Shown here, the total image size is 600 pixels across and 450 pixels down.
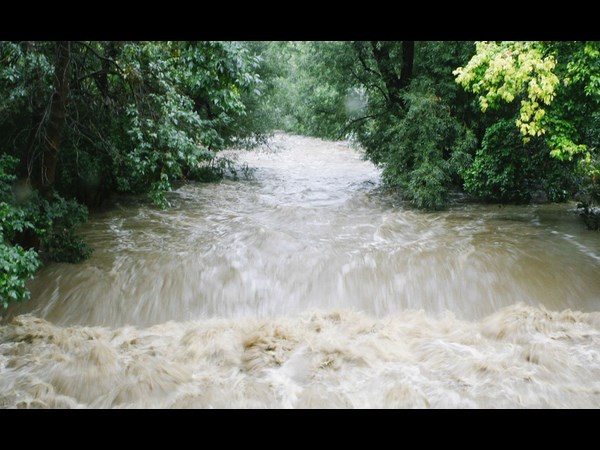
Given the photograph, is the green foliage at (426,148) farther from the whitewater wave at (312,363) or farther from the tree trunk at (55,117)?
the tree trunk at (55,117)

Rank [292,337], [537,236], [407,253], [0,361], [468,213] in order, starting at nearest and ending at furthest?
[0,361]
[292,337]
[407,253]
[537,236]
[468,213]

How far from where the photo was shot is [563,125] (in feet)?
27.6

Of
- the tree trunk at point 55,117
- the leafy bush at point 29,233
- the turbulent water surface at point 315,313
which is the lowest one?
the turbulent water surface at point 315,313

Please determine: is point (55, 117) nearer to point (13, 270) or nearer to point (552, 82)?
point (13, 270)

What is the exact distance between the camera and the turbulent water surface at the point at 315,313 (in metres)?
5.05

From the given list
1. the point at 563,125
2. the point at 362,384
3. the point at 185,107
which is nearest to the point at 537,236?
the point at 563,125

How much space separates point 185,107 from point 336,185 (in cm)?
791

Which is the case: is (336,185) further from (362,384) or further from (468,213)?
(362,384)

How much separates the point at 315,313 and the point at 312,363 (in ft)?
5.28

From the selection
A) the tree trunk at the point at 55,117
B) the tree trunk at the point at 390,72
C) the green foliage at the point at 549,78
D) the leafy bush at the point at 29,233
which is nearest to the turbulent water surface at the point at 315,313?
the leafy bush at the point at 29,233

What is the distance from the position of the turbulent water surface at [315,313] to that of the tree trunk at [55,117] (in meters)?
1.48

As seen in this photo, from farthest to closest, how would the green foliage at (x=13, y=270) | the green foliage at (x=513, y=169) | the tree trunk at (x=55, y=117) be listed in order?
1. the green foliage at (x=513, y=169)
2. the tree trunk at (x=55, y=117)
3. the green foliage at (x=13, y=270)

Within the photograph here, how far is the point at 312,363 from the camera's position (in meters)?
5.51

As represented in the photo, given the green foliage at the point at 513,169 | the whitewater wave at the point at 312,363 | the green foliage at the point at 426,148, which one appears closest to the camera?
the whitewater wave at the point at 312,363
